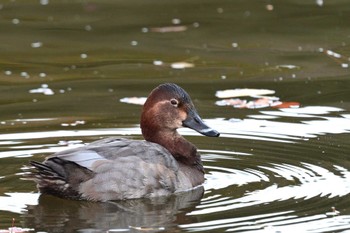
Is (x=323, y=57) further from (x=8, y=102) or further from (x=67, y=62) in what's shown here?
(x=8, y=102)

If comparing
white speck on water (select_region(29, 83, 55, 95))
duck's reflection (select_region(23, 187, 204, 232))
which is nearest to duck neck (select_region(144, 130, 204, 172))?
duck's reflection (select_region(23, 187, 204, 232))

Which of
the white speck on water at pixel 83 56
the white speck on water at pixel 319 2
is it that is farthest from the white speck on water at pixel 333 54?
the white speck on water at pixel 83 56

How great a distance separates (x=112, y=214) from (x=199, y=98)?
172 inches

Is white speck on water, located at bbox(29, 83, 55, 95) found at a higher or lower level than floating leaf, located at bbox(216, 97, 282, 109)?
higher

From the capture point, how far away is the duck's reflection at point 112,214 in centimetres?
850

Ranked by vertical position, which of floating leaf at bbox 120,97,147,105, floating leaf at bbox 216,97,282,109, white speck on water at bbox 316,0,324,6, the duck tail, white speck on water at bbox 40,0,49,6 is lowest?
the duck tail

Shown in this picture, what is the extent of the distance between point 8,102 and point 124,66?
89.6 inches

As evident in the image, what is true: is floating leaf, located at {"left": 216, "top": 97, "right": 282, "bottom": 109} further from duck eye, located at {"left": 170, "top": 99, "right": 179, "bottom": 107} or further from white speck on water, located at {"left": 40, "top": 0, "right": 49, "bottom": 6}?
white speck on water, located at {"left": 40, "top": 0, "right": 49, "bottom": 6}

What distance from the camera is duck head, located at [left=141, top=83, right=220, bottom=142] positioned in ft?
33.8

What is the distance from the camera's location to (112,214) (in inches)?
354

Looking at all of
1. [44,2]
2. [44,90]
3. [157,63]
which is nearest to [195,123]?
[44,90]

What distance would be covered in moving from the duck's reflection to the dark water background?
0.02 meters

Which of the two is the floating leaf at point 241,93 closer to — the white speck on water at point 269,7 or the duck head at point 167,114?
the duck head at point 167,114

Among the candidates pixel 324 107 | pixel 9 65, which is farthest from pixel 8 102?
pixel 324 107
